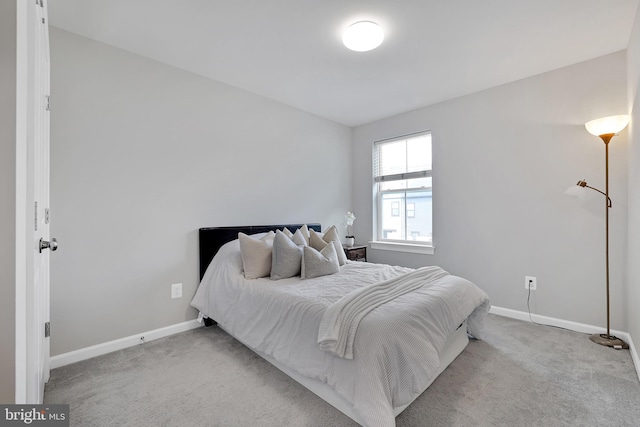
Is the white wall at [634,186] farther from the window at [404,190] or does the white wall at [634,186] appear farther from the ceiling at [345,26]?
the window at [404,190]

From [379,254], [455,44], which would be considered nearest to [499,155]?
[455,44]

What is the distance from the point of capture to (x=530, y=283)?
2957 mm

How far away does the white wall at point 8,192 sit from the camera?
2.46 ft

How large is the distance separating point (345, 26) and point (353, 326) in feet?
7.11

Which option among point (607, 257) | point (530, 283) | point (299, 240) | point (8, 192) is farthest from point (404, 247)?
point (8, 192)

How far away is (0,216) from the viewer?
75 centimetres

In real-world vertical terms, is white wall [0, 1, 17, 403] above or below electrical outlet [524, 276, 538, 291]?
above

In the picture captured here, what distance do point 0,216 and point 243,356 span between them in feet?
6.31

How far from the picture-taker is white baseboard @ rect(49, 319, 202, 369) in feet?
6.91

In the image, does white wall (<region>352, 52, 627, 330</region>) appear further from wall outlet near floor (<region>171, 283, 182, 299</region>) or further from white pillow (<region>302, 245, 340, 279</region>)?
wall outlet near floor (<region>171, 283, 182, 299</region>)

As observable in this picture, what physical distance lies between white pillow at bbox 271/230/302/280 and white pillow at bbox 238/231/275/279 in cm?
7

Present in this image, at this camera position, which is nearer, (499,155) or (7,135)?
(7,135)

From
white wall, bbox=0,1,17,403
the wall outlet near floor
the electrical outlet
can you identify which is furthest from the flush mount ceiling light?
the electrical outlet

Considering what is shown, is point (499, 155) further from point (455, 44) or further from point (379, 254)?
point (379, 254)
